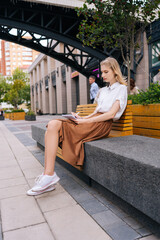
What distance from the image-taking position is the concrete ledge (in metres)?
1.53

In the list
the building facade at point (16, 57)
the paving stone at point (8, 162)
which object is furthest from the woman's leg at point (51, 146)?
the building facade at point (16, 57)

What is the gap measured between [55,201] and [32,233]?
613mm

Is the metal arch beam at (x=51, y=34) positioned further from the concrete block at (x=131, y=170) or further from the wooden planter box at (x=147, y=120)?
the concrete block at (x=131, y=170)

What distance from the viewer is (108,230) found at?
1.78 meters

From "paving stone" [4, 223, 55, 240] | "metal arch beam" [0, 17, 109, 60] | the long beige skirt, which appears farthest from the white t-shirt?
"metal arch beam" [0, 17, 109, 60]

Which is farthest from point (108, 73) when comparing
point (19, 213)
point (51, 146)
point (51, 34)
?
point (51, 34)

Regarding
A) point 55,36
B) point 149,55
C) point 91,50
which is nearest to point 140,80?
point 149,55

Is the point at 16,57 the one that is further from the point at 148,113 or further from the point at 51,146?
the point at 51,146

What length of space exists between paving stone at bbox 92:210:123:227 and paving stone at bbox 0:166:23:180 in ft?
5.83

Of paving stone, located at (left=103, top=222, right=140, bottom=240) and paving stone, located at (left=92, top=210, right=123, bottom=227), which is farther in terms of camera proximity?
paving stone, located at (left=92, top=210, right=123, bottom=227)

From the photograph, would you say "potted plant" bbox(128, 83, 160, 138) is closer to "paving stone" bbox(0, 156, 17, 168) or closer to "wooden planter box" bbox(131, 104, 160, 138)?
"wooden planter box" bbox(131, 104, 160, 138)

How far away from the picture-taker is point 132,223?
188cm

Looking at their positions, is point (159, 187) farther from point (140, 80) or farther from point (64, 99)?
point (64, 99)

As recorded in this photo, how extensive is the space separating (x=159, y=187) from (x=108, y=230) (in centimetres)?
66
